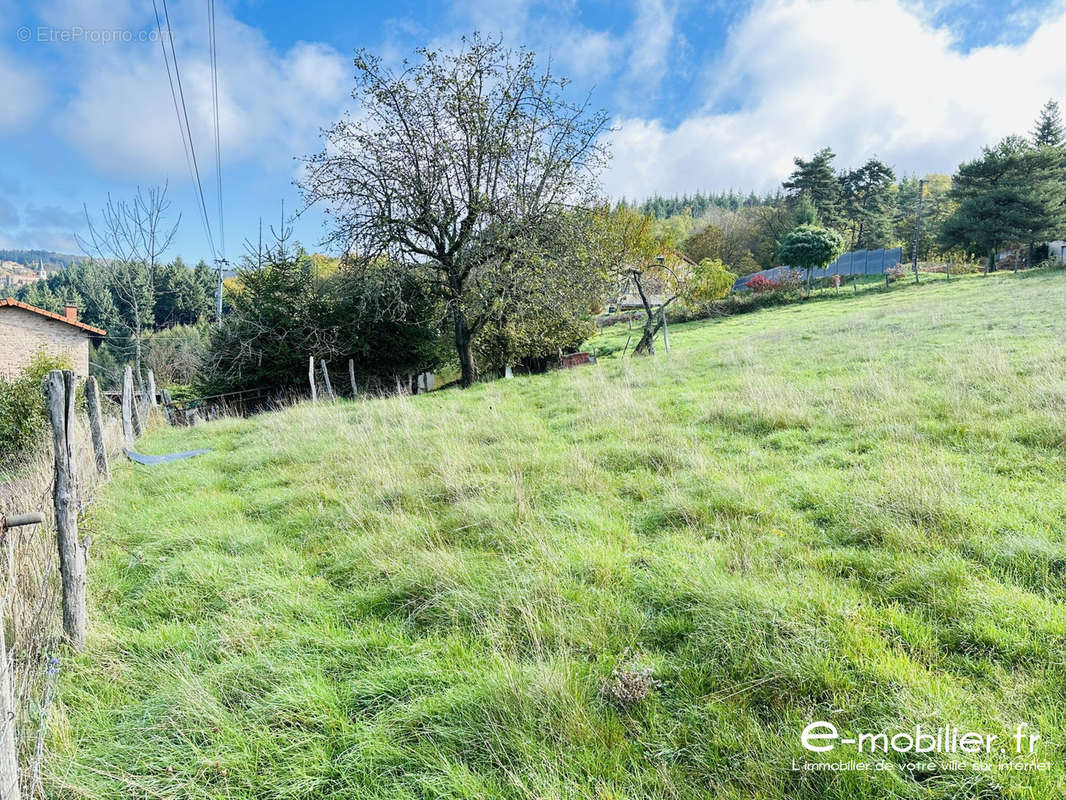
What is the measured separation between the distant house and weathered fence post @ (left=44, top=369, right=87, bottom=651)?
32472 mm

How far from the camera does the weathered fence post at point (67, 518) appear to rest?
317cm

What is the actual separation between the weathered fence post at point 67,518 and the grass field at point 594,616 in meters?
0.23

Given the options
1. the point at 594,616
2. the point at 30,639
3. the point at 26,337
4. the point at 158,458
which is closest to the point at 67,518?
the point at 30,639

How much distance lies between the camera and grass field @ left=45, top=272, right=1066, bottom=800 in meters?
2.05

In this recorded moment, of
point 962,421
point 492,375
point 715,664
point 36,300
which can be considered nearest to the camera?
point 715,664

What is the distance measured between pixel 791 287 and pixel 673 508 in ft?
124

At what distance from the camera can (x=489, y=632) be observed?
2.82 m

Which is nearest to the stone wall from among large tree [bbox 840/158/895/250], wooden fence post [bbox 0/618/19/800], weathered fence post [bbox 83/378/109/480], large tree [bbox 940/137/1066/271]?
weathered fence post [bbox 83/378/109/480]

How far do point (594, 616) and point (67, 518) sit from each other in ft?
11.6

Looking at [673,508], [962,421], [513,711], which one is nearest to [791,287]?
[962,421]

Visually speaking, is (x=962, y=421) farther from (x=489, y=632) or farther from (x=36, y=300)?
(x=36, y=300)

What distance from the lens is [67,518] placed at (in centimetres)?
328

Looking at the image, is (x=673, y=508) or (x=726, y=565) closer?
(x=726, y=565)

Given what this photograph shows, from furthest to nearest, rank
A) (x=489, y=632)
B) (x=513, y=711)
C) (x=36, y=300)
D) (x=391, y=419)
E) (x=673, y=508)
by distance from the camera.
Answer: (x=36, y=300), (x=391, y=419), (x=673, y=508), (x=489, y=632), (x=513, y=711)
